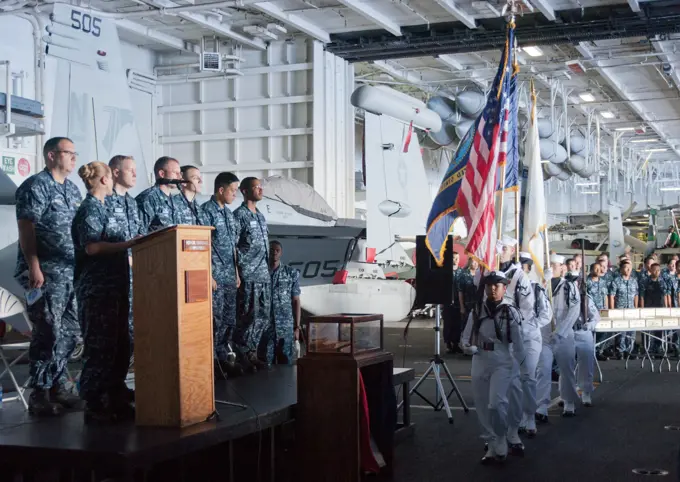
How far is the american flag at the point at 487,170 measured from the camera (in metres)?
7.06

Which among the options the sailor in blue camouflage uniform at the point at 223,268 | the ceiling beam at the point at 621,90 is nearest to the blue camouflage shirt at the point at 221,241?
the sailor in blue camouflage uniform at the point at 223,268

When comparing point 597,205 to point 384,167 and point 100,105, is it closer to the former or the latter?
point 384,167

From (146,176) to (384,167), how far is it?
212 inches

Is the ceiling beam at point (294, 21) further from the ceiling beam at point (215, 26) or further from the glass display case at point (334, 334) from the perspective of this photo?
the glass display case at point (334, 334)

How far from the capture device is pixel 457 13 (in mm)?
15703

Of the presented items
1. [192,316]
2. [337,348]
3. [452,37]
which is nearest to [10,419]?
[192,316]

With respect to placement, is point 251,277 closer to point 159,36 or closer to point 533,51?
point 159,36

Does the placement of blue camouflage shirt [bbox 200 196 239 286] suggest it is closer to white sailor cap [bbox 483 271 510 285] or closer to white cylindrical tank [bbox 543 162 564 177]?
white sailor cap [bbox 483 271 510 285]

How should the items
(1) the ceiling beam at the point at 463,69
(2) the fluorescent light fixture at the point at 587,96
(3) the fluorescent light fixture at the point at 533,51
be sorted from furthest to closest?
(2) the fluorescent light fixture at the point at 587,96, (1) the ceiling beam at the point at 463,69, (3) the fluorescent light fixture at the point at 533,51

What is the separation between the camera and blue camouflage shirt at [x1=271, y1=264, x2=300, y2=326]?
27.3 feet

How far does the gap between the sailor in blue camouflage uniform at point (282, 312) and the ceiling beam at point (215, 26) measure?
772cm

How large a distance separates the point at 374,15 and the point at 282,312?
930 centimetres

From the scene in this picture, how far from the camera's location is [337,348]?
17.1 feet

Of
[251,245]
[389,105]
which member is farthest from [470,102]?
[251,245]
